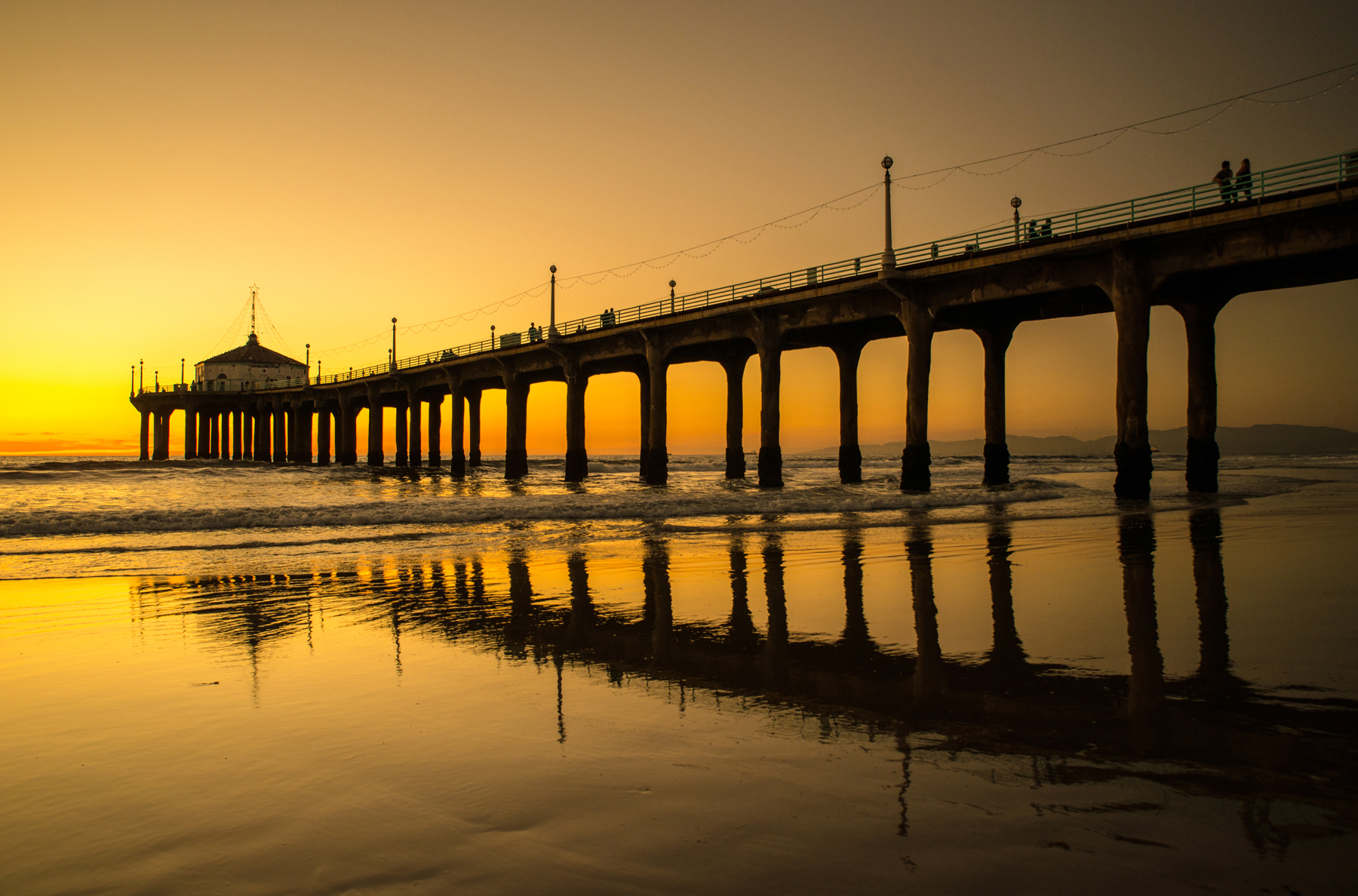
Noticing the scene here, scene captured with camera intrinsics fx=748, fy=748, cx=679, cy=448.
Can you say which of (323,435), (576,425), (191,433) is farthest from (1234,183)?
(191,433)

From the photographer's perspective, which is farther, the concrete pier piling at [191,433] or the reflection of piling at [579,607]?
the concrete pier piling at [191,433]

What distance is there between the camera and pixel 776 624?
7590 mm

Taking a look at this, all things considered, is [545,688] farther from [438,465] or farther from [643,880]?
[438,465]

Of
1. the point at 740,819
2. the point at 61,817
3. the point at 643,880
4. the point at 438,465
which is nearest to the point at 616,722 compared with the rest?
the point at 740,819

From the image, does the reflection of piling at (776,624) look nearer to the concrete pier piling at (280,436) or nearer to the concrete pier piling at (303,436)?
the concrete pier piling at (303,436)

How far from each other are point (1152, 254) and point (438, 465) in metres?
70.7

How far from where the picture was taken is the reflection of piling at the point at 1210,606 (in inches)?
219

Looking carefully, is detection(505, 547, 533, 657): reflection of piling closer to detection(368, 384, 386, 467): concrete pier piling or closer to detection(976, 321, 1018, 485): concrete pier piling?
detection(976, 321, 1018, 485): concrete pier piling

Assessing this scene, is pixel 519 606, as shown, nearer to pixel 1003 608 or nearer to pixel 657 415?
pixel 1003 608

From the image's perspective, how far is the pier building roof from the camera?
396 ft

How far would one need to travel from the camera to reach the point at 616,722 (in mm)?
4668

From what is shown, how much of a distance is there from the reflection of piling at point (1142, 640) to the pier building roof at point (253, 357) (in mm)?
134674

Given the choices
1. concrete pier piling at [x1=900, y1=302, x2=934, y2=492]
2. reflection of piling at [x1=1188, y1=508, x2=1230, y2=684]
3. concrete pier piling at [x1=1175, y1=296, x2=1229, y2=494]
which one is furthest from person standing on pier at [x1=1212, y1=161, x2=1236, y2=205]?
reflection of piling at [x1=1188, y1=508, x2=1230, y2=684]

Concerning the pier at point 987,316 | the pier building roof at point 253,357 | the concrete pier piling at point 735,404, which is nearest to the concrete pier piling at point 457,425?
the pier at point 987,316
